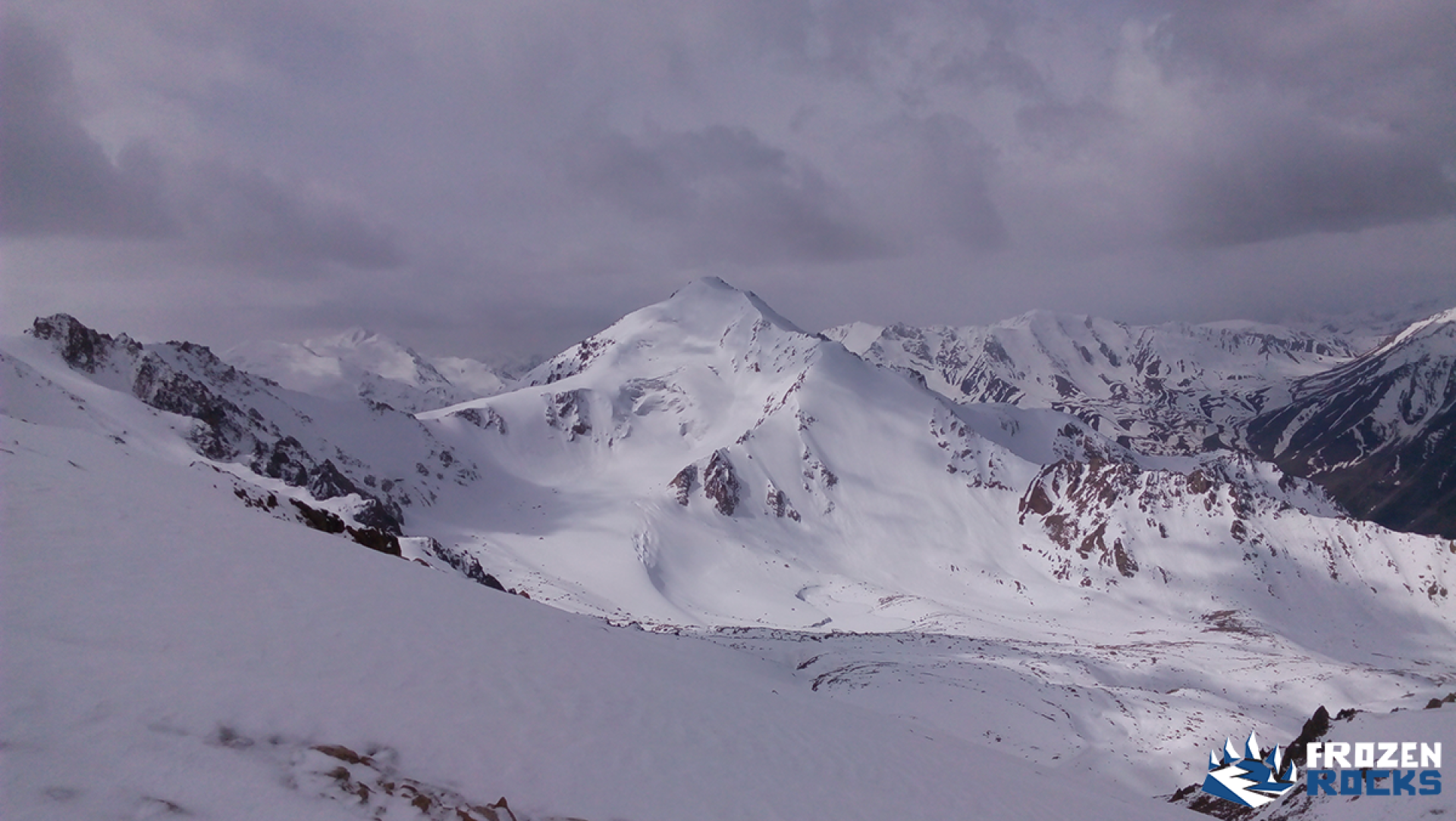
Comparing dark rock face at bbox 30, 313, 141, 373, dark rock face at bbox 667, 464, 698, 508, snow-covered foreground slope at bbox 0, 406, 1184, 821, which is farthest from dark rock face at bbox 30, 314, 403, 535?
snow-covered foreground slope at bbox 0, 406, 1184, 821

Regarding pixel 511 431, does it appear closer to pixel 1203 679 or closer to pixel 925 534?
pixel 925 534

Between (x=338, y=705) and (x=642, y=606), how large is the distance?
8204cm

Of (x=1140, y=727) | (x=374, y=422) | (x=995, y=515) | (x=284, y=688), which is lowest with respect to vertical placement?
(x=1140, y=727)

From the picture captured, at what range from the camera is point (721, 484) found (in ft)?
430

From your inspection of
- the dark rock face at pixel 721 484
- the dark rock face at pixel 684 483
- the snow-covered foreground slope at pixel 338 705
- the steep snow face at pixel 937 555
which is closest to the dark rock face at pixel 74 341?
the steep snow face at pixel 937 555

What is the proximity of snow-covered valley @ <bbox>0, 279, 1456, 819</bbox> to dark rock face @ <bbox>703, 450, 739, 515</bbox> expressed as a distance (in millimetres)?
511

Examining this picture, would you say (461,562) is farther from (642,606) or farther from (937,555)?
(937,555)

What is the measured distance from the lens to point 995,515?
135 metres

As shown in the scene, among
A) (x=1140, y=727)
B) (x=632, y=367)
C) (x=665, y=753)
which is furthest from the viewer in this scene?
(x=632, y=367)

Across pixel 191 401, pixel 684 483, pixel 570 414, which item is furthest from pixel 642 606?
pixel 570 414

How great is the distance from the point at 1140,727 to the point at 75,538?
47.1m

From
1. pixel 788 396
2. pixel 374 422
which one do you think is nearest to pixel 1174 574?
pixel 788 396

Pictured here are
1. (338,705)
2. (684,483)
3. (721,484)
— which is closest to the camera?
(338,705)

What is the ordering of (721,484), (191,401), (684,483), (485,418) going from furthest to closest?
(485,418) → (684,483) → (721,484) → (191,401)
